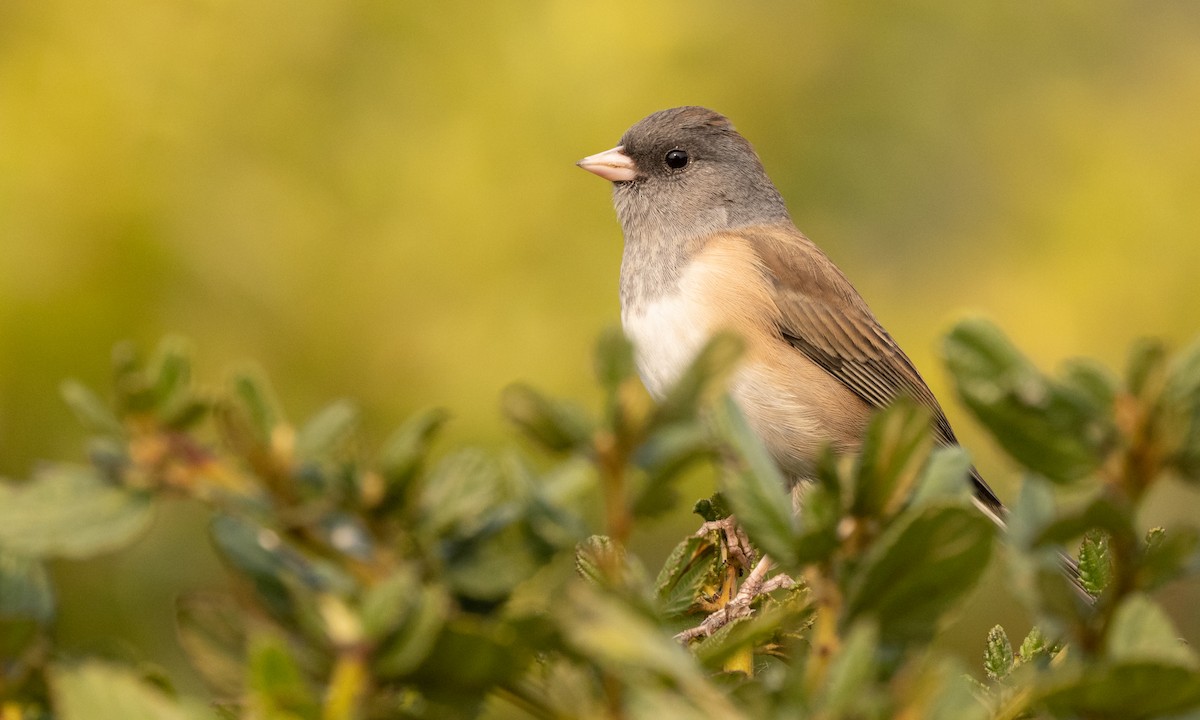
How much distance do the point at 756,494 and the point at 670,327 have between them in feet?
6.31

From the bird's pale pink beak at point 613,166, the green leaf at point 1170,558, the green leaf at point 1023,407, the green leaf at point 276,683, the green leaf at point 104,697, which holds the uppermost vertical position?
the bird's pale pink beak at point 613,166

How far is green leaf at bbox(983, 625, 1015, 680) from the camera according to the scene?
79 cm

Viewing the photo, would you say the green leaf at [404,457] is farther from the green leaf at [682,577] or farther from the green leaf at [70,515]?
the green leaf at [682,577]

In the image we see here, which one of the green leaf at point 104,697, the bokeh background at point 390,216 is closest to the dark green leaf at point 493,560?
the green leaf at point 104,697

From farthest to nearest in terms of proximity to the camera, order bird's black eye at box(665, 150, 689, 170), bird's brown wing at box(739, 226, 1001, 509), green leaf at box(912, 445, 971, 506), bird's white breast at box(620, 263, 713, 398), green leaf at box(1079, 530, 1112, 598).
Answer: bird's black eye at box(665, 150, 689, 170) → bird's brown wing at box(739, 226, 1001, 509) → bird's white breast at box(620, 263, 713, 398) → green leaf at box(1079, 530, 1112, 598) → green leaf at box(912, 445, 971, 506)

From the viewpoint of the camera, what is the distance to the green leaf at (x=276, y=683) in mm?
404

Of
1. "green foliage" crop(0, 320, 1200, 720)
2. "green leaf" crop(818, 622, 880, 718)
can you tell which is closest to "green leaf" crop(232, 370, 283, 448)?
"green foliage" crop(0, 320, 1200, 720)

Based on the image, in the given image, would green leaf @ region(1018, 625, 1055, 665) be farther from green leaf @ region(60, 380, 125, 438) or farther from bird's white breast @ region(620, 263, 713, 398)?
bird's white breast @ region(620, 263, 713, 398)

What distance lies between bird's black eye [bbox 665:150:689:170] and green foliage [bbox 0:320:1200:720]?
2.37 meters

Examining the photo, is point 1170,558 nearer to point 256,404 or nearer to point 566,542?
point 566,542

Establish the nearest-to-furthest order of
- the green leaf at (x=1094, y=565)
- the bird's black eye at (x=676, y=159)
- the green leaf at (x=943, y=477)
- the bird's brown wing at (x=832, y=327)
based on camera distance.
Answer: the green leaf at (x=943, y=477) → the green leaf at (x=1094, y=565) → the bird's brown wing at (x=832, y=327) → the bird's black eye at (x=676, y=159)

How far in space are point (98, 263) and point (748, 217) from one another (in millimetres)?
1973

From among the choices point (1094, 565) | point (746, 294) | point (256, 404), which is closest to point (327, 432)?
point (256, 404)

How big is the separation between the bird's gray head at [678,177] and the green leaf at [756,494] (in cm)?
221
